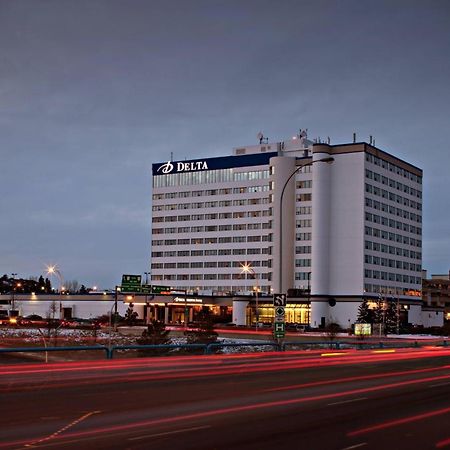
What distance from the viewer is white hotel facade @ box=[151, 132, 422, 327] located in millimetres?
133625

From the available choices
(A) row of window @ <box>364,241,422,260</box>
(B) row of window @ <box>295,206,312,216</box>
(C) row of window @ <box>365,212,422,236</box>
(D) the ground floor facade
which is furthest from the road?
(B) row of window @ <box>295,206,312,216</box>

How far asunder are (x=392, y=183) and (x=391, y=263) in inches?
608

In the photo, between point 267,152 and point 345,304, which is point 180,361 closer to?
point 345,304

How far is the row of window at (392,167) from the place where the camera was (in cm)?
13775

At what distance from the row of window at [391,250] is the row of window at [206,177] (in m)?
24.0

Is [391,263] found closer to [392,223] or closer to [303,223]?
[392,223]

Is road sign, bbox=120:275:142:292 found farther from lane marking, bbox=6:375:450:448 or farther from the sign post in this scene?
lane marking, bbox=6:375:450:448

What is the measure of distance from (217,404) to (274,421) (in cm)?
323

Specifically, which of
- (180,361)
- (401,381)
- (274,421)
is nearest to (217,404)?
(274,421)

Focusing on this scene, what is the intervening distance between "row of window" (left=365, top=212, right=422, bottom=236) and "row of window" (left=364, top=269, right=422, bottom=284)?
920cm

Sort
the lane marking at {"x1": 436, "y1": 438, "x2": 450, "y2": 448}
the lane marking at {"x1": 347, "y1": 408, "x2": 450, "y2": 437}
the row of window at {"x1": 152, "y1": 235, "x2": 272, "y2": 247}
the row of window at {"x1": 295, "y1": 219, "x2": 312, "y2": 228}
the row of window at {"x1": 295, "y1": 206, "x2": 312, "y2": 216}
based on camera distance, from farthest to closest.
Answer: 1. the row of window at {"x1": 152, "y1": 235, "x2": 272, "y2": 247}
2. the row of window at {"x1": 295, "y1": 206, "x2": 312, "y2": 216}
3. the row of window at {"x1": 295, "y1": 219, "x2": 312, "y2": 228}
4. the lane marking at {"x1": 347, "y1": 408, "x2": 450, "y2": 437}
5. the lane marking at {"x1": 436, "y1": 438, "x2": 450, "y2": 448}

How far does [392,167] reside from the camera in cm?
14600

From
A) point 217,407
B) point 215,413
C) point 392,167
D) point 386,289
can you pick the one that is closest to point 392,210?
point 392,167

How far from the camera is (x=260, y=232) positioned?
14600cm
